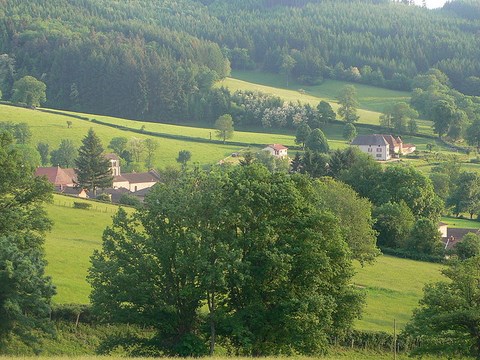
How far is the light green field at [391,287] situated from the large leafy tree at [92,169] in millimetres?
40960

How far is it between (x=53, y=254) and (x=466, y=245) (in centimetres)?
3445

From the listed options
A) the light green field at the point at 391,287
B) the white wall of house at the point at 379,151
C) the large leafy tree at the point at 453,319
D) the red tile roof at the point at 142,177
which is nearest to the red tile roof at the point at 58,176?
the red tile roof at the point at 142,177

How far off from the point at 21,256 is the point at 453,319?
17781mm

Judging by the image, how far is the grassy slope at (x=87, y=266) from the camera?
4800 centimetres

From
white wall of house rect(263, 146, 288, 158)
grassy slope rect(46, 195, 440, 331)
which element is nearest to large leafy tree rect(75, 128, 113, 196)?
grassy slope rect(46, 195, 440, 331)

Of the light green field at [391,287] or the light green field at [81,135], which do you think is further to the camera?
the light green field at [81,135]

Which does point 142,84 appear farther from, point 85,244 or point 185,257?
point 185,257

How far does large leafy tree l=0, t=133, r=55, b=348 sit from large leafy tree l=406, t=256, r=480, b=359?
1551 cm

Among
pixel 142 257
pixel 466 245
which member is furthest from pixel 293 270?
pixel 466 245

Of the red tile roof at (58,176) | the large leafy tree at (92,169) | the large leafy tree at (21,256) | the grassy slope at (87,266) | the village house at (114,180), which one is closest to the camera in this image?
the large leafy tree at (21,256)

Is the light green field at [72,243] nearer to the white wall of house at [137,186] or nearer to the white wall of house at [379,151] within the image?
the white wall of house at [137,186]

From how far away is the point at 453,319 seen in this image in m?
35.1

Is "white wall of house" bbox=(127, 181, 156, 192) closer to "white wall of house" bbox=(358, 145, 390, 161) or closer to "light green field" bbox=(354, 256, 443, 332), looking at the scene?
"white wall of house" bbox=(358, 145, 390, 161)

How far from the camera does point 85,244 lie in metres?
59.0
